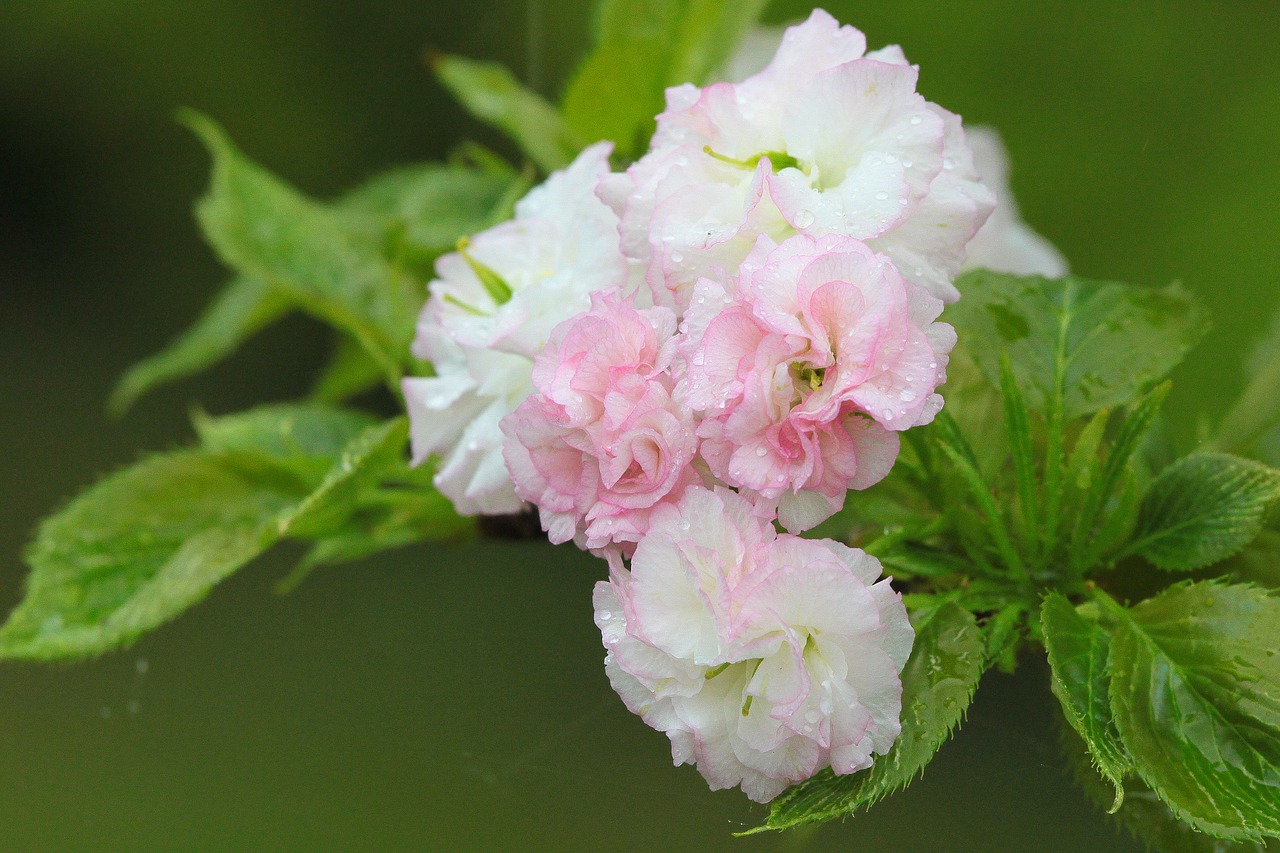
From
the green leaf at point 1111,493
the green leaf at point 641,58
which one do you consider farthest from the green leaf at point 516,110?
the green leaf at point 1111,493

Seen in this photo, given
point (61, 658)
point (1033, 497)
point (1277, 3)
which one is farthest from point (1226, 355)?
point (61, 658)

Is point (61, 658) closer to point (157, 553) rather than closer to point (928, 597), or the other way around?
point (157, 553)

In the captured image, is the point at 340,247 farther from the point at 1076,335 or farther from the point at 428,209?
the point at 1076,335

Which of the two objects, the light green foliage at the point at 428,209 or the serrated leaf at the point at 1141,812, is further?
the light green foliage at the point at 428,209

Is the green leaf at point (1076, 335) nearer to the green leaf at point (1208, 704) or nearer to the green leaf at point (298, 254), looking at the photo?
the green leaf at point (1208, 704)

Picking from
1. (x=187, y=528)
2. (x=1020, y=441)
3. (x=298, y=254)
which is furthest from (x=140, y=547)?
(x=1020, y=441)

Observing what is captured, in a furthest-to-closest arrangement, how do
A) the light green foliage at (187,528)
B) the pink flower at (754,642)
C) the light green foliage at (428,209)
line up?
the light green foliage at (428,209) < the light green foliage at (187,528) < the pink flower at (754,642)

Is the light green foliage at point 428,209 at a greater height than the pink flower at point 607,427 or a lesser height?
lesser

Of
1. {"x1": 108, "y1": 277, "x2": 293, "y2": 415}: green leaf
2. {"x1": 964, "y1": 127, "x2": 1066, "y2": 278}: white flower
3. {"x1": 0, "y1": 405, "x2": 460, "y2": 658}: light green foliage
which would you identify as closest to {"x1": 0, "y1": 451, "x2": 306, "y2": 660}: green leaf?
{"x1": 0, "y1": 405, "x2": 460, "y2": 658}: light green foliage

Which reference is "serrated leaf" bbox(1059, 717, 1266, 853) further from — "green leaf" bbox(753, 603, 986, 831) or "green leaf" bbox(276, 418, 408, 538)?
"green leaf" bbox(276, 418, 408, 538)
